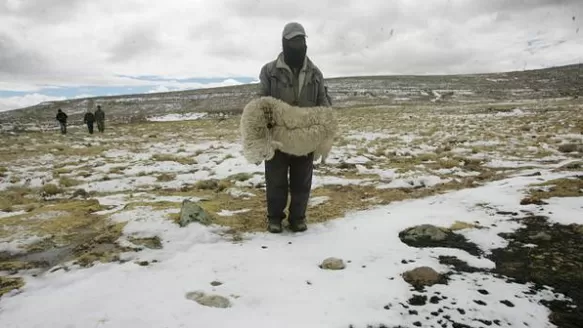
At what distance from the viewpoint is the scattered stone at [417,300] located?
266 centimetres

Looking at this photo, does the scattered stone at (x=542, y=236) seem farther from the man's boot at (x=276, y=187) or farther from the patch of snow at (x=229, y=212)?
the patch of snow at (x=229, y=212)

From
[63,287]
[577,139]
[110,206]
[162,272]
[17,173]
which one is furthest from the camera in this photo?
[577,139]

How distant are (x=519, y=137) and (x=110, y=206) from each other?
11.5 metres

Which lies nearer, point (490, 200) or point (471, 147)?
point (490, 200)

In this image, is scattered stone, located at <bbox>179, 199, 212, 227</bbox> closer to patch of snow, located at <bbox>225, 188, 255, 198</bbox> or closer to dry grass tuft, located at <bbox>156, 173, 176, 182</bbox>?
patch of snow, located at <bbox>225, 188, 255, 198</bbox>

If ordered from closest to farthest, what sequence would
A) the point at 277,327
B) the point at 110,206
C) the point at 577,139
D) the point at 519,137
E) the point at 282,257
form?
the point at 277,327 < the point at 282,257 < the point at 110,206 < the point at 577,139 < the point at 519,137

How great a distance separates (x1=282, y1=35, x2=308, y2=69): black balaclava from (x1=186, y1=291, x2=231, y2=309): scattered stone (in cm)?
229

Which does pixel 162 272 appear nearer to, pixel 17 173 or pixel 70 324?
pixel 70 324

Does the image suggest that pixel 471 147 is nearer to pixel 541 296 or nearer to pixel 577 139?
pixel 577 139

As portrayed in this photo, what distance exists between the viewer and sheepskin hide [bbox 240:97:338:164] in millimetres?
3914

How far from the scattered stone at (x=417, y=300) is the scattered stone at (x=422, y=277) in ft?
0.54

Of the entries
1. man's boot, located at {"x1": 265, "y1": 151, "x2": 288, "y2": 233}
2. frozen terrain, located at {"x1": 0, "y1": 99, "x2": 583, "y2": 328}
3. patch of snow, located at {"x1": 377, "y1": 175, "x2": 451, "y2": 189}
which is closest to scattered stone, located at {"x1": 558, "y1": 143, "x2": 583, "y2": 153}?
frozen terrain, located at {"x1": 0, "y1": 99, "x2": 583, "y2": 328}

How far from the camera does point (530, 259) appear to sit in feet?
10.6

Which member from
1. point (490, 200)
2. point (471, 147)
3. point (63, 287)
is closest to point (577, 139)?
point (471, 147)
